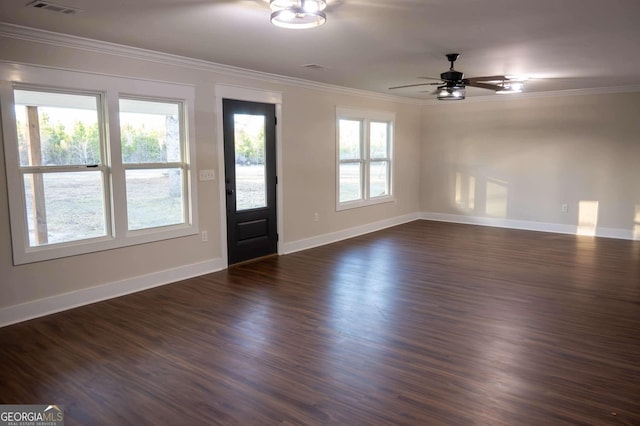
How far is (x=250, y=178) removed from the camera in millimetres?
5859

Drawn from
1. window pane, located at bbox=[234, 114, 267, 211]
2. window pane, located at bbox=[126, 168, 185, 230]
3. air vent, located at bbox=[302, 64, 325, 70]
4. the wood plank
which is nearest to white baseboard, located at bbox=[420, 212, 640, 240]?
window pane, located at bbox=[234, 114, 267, 211]

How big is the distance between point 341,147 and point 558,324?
4465 millimetres

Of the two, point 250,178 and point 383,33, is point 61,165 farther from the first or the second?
point 383,33

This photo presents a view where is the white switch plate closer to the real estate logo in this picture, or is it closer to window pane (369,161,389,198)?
the real estate logo

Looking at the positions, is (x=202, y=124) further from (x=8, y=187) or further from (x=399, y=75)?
(x=399, y=75)

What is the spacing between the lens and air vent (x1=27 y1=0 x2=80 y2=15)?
2993 millimetres

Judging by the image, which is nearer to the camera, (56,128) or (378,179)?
(56,128)

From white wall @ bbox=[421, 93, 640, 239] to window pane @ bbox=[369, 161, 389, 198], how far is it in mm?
1242

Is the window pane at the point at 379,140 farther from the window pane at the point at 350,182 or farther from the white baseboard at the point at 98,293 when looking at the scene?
the white baseboard at the point at 98,293

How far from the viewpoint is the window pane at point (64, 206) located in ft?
12.8

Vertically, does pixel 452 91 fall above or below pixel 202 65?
below

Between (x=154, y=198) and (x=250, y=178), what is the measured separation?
4.60 ft

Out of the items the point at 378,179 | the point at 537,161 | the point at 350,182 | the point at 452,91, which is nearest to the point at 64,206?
the point at 452,91

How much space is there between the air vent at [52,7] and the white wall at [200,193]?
0.79 meters
